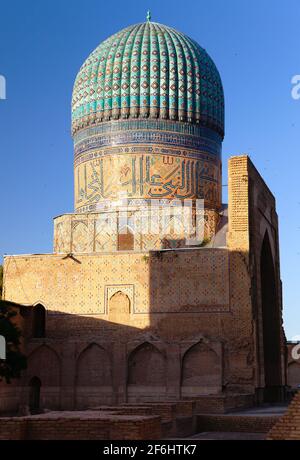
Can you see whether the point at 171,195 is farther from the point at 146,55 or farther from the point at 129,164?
the point at 146,55

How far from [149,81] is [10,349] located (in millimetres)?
8199

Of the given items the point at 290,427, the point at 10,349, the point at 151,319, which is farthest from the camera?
the point at 151,319

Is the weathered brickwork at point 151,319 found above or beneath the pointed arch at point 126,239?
beneath

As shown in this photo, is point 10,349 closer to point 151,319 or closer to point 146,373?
point 146,373

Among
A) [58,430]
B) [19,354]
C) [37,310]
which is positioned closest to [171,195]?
[37,310]

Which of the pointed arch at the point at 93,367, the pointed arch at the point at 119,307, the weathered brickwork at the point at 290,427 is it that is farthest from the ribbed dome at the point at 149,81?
the weathered brickwork at the point at 290,427

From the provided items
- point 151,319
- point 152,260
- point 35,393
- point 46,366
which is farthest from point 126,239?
point 35,393

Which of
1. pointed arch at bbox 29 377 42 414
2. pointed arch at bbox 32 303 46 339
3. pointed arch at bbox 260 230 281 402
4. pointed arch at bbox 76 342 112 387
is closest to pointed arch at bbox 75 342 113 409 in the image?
pointed arch at bbox 76 342 112 387

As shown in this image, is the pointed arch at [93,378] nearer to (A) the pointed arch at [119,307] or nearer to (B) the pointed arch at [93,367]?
(B) the pointed arch at [93,367]

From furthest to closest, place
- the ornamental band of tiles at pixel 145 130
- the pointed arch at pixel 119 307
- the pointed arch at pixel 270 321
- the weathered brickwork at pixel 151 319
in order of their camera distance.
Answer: the ornamental band of tiles at pixel 145 130
the pointed arch at pixel 270 321
the pointed arch at pixel 119 307
the weathered brickwork at pixel 151 319

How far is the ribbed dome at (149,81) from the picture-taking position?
2008 centimetres

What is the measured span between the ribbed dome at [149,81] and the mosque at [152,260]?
0.03m

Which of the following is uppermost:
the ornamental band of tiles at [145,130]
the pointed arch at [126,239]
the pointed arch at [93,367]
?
the ornamental band of tiles at [145,130]

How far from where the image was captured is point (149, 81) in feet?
65.9
